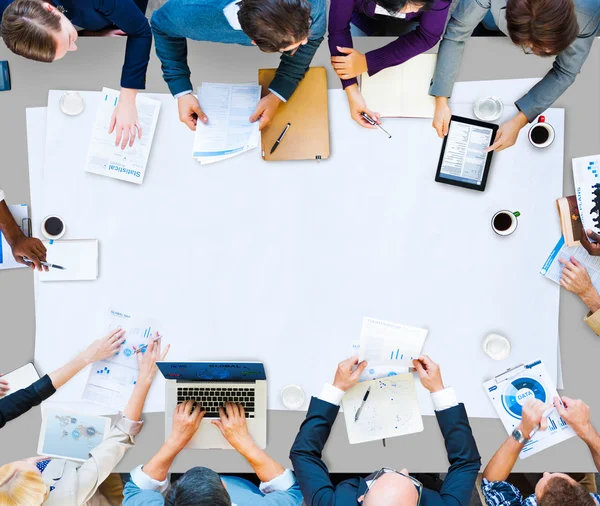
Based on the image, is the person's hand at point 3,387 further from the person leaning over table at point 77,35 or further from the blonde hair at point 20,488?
the person leaning over table at point 77,35

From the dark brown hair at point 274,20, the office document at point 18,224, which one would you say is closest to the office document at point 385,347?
the dark brown hair at point 274,20

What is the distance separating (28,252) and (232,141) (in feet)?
2.31

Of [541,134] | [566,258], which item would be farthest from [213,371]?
[541,134]

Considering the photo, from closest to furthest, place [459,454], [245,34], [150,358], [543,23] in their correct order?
[543,23] < [245,34] < [459,454] < [150,358]

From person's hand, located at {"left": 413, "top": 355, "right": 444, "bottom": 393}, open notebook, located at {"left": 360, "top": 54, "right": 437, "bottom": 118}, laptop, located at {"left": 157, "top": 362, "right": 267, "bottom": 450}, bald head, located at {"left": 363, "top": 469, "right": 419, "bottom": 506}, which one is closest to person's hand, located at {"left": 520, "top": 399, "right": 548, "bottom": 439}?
person's hand, located at {"left": 413, "top": 355, "right": 444, "bottom": 393}

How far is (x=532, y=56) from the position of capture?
1654 mm

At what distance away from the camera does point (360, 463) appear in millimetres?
1679

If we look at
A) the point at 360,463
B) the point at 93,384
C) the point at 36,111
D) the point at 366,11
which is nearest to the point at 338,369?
the point at 360,463

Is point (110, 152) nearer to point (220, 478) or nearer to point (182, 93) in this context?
point (182, 93)

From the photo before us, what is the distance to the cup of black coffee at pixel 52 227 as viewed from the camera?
1708 mm

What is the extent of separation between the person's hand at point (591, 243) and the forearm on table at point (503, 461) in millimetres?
593

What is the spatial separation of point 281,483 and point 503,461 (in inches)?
25.9

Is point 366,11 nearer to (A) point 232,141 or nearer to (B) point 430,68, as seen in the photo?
(B) point 430,68

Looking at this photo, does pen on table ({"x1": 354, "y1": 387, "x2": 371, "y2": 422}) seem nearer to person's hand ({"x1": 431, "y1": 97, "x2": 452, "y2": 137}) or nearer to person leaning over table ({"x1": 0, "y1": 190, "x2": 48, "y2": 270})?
person's hand ({"x1": 431, "y1": 97, "x2": 452, "y2": 137})
